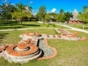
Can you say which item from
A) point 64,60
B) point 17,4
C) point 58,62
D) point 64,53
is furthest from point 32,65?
point 17,4

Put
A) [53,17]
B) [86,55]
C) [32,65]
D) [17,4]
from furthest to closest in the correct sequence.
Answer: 1. [53,17]
2. [17,4]
3. [86,55]
4. [32,65]

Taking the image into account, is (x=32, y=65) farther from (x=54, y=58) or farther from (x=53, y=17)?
(x=53, y=17)

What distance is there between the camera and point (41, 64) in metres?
8.79

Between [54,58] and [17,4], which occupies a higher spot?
[17,4]

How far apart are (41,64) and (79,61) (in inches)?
127

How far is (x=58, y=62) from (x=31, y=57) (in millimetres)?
2283

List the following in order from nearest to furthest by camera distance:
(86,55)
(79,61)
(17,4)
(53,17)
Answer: (79,61) → (86,55) → (17,4) → (53,17)

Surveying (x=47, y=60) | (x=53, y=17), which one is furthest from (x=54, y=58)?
(x=53, y=17)

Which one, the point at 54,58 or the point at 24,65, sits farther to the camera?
the point at 54,58

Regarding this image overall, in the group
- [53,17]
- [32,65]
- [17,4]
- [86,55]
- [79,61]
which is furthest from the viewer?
[53,17]

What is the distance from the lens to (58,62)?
359 inches

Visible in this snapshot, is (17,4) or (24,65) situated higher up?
(17,4)

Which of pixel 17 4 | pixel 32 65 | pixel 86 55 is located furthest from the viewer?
pixel 17 4

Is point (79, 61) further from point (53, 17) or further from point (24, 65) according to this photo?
→ point (53, 17)
